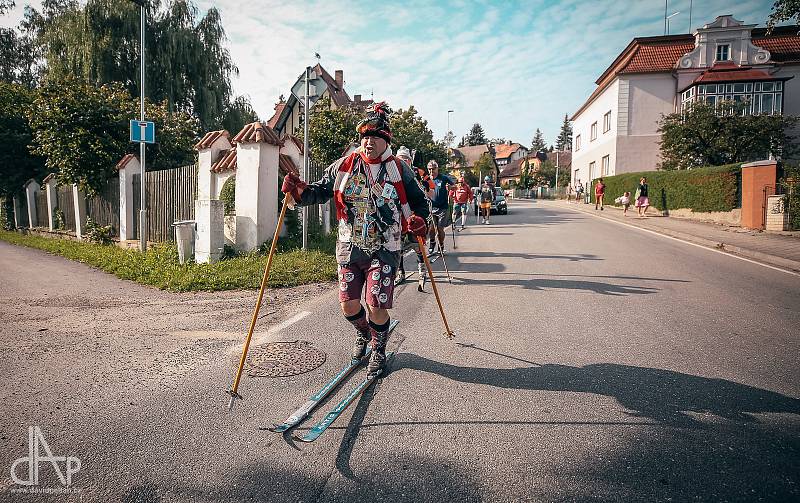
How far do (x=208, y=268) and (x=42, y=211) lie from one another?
1311 centimetres

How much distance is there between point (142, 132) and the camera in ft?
36.6

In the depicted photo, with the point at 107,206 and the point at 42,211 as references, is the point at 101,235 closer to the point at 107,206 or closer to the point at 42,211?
the point at 107,206

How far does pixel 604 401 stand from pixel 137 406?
338cm

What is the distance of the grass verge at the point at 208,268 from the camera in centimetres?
773

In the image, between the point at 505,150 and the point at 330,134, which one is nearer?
the point at 330,134

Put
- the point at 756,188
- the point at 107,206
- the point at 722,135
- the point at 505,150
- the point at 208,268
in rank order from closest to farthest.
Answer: the point at 208,268 → the point at 107,206 → the point at 756,188 → the point at 722,135 → the point at 505,150

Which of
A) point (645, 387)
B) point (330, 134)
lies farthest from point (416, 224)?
point (330, 134)

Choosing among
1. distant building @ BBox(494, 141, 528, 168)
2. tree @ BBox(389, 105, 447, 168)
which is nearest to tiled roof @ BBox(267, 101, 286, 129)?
tree @ BBox(389, 105, 447, 168)

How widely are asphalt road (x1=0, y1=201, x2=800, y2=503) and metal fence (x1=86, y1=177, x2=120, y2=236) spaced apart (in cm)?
788

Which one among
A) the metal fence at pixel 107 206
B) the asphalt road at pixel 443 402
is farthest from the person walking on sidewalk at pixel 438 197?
the metal fence at pixel 107 206

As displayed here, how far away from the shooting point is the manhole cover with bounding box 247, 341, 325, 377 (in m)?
3.93

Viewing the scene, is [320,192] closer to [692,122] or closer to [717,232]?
[717,232]

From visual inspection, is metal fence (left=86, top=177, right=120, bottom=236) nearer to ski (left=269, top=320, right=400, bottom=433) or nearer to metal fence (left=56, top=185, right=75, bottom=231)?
metal fence (left=56, top=185, right=75, bottom=231)

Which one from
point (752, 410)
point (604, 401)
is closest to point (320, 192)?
point (604, 401)
